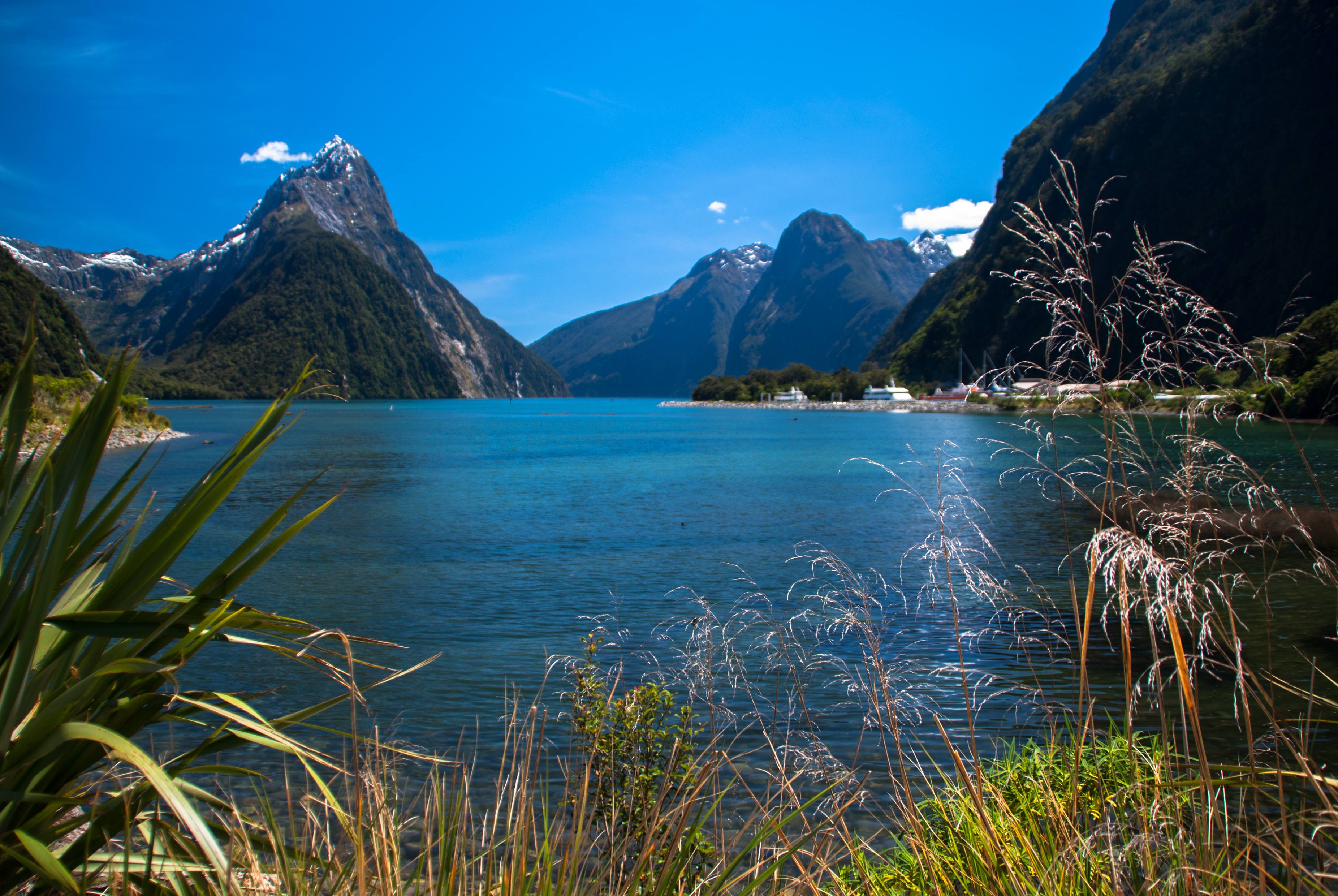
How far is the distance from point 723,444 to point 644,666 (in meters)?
41.9

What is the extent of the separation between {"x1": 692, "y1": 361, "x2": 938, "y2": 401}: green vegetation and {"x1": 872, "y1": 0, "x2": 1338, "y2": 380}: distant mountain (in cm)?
2136

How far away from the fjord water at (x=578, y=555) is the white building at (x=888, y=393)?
256 feet

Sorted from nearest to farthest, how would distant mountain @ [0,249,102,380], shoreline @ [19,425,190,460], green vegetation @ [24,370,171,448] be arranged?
green vegetation @ [24,370,171,448], shoreline @ [19,425,190,460], distant mountain @ [0,249,102,380]

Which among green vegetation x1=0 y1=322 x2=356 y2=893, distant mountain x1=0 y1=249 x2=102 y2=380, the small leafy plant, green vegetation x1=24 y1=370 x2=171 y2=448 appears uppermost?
distant mountain x1=0 y1=249 x2=102 y2=380

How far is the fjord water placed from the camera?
8.35m

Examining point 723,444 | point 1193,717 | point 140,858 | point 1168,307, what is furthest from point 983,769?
point 723,444

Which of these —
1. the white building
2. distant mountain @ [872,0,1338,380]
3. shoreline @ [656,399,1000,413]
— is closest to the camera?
distant mountain @ [872,0,1338,380]

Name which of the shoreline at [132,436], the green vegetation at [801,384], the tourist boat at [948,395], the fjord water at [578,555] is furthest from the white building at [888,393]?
the shoreline at [132,436]

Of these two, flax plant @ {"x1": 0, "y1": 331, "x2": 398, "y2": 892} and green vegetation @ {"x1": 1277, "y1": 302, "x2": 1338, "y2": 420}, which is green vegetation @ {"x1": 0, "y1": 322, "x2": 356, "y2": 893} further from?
green vegetation @ {"x1": 1277, "y1": 302, "x2": 1338, "y2": 420}

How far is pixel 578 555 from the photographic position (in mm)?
15633

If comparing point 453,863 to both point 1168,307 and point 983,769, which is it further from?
point 983,769

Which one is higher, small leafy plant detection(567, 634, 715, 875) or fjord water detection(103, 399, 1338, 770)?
small leafy plant detection(567, 634, 715, 875)

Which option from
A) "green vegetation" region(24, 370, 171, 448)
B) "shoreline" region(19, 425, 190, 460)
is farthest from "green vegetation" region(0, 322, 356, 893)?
"shoreline" region(19, 425, 190, 460)

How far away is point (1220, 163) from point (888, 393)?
5377cm
